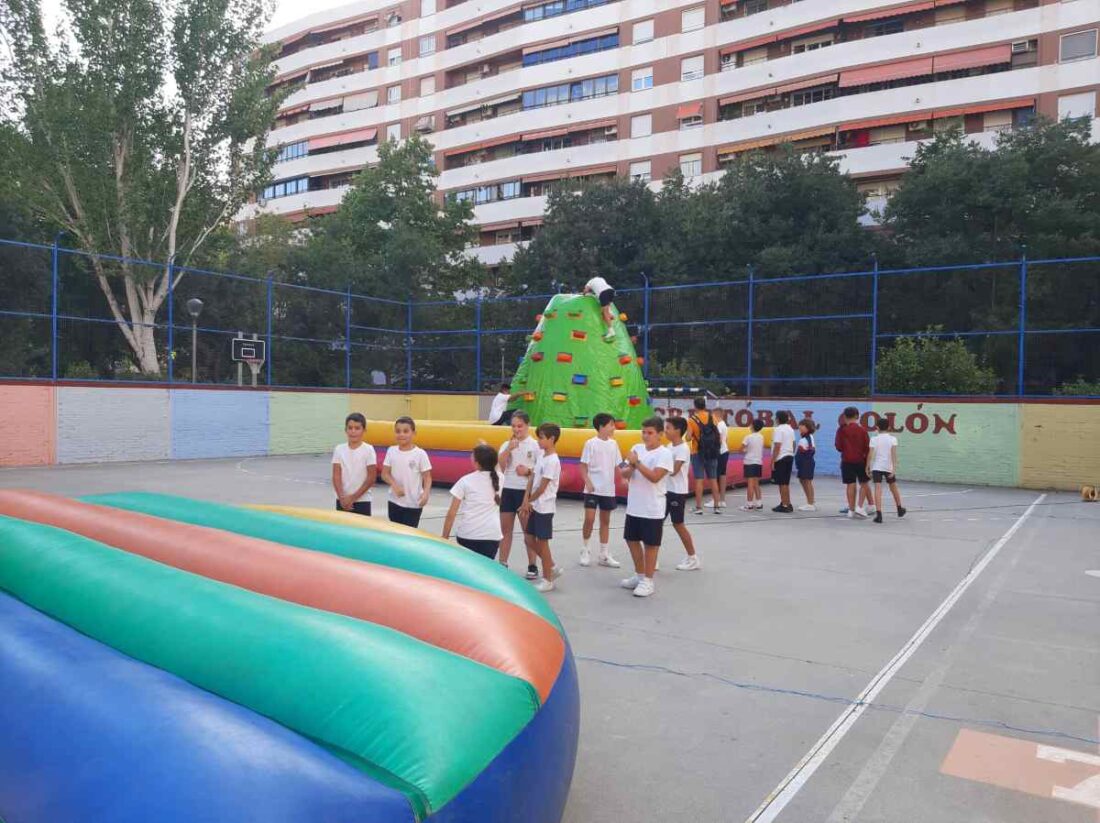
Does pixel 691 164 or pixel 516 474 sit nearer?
pixel 516 474

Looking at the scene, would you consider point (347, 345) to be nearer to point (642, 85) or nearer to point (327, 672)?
point (327, 672)

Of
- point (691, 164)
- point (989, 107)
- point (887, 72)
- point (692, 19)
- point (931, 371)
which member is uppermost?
point (692, 19)

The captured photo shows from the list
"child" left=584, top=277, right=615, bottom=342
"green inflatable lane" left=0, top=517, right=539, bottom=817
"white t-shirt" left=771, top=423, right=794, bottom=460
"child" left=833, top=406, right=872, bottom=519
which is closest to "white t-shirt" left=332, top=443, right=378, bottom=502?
"green inflatable lane" left=0, top=517, right=539, bottom=817

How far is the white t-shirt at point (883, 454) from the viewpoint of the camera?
459 inches

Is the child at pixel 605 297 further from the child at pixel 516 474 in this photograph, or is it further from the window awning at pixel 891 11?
the window awning at pixel 891 11

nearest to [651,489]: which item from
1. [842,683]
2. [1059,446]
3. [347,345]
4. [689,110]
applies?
[842,683]

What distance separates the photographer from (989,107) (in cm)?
3253

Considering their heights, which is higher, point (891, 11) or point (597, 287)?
point (891, 11)

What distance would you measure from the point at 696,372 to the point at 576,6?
30.3 metres

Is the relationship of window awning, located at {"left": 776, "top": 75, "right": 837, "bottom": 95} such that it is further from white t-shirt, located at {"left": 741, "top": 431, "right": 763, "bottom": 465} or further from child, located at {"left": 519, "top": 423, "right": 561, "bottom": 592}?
child, located at {"left": 519, "top": 423, "right": 561, "bottom": 592}

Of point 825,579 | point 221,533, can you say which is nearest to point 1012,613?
point 825,579

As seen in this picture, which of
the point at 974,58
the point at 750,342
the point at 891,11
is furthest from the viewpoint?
the point at 891,11

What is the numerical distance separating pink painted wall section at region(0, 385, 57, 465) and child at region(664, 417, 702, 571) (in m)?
14.0

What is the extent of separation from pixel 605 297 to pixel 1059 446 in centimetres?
962
